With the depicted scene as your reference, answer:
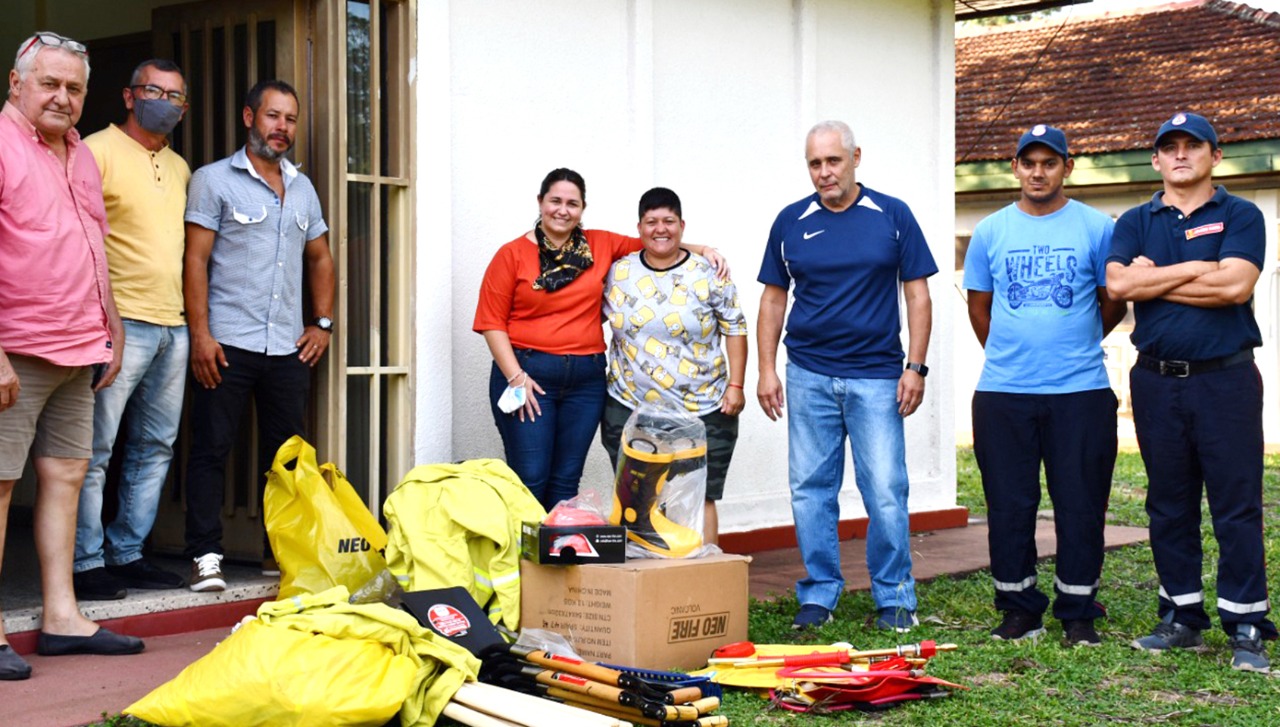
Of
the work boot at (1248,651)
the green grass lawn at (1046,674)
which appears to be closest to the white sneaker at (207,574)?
the green grass lawn at (1046,674)

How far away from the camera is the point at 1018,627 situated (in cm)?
598

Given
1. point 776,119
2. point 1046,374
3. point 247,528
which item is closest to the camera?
point 1046,374

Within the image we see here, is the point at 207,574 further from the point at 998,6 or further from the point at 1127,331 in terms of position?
the point at 1127,331

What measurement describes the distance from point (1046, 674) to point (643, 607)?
4.85 feet

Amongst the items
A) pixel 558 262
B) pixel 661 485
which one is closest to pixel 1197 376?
pixel 661 485

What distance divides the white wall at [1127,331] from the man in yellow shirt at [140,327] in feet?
37.1

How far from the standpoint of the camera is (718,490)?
6.66 metres

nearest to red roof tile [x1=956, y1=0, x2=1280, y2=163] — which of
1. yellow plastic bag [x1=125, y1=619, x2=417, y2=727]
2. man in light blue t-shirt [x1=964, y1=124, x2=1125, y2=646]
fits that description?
man in light blue t-shirt [x1=964, y1=124, x2=1125, y2=646]

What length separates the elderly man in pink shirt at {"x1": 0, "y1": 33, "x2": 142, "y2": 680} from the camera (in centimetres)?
505

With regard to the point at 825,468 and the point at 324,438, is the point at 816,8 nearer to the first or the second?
the point at 825,468

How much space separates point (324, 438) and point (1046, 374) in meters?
3.11

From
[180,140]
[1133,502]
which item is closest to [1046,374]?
[180,140]

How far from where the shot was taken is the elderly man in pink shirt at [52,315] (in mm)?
5047

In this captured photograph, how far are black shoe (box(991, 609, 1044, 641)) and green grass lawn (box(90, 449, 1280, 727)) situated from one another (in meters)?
0.06
